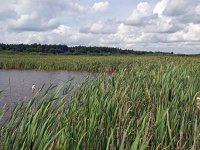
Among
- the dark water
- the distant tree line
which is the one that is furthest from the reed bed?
the distant tree line

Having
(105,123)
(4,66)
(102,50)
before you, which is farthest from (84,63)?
(102,50)

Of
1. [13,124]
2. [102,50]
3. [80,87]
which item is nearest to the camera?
[13,124]

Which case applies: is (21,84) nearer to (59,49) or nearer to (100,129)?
(100,129)

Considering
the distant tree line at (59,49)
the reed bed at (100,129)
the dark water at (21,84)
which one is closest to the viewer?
the reed bed at (100,129)

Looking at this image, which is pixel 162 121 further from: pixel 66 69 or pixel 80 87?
pixel 66 69

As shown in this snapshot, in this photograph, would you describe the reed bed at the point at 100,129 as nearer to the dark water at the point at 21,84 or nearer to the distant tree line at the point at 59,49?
the dark water at the point at 21,84

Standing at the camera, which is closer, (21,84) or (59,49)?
(21,84)

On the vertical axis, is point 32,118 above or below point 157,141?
above

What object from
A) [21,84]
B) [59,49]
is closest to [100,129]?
[21,84]

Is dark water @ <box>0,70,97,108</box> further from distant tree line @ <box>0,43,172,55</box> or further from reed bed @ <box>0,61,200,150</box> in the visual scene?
distant tree line @ <box>0,43,172,55</box>

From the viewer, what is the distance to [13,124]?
13.0ft

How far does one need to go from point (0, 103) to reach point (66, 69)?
2799 centimetres

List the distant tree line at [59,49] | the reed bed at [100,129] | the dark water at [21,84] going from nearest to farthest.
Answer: the reed bed at [100,129] → the dark water at [21,84] → the distant tree line at [59,49]

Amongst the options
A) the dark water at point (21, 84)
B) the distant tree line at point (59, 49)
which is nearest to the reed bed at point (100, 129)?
the dark water at point (21, 84)
